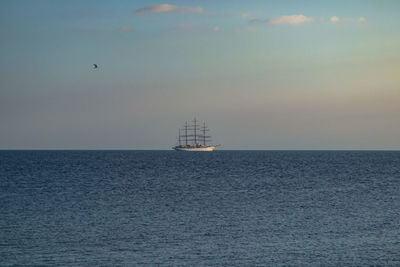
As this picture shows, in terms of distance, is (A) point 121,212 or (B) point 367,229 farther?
(A) point 121,212

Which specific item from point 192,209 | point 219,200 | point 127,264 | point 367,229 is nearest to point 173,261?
point 127,264

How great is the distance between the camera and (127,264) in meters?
28.6

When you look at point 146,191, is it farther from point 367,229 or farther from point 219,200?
point 367,229

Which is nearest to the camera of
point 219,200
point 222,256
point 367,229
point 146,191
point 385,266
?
point 385,266

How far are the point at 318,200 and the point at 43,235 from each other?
32795 mm

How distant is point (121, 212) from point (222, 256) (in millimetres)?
19039

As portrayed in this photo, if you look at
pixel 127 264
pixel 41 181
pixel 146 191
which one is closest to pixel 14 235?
pixel 127 264

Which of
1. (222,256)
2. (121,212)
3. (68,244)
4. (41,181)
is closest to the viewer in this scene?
(222,256)

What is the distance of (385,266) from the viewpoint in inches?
1103

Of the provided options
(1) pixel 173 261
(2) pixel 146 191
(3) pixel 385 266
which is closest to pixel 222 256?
(1) pixel 173 261

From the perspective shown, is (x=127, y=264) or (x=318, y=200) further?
(x=318, y=200)

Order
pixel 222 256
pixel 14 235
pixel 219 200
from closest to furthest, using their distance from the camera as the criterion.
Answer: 1. pixel 222 256
2. pixel 14 235
3. pixel 219 200

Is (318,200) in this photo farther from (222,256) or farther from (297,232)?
(222,256)

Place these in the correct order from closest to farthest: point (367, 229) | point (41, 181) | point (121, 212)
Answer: point (367, 229)
point (121, 212)
point (41, 181)
